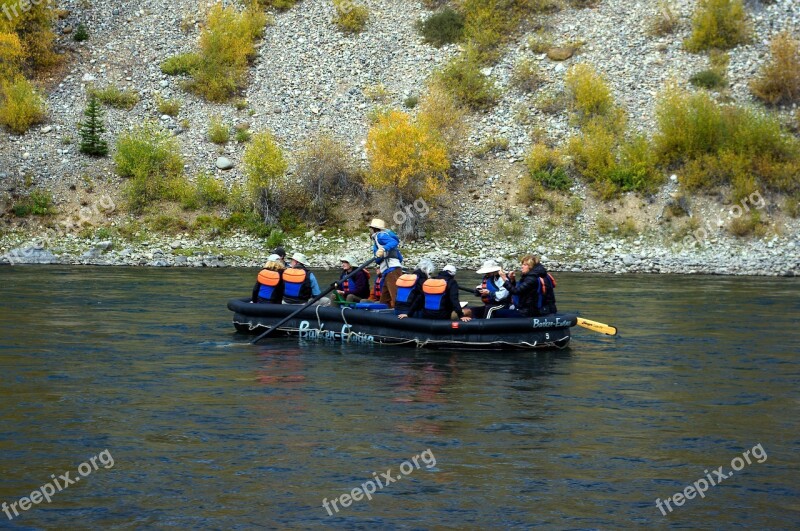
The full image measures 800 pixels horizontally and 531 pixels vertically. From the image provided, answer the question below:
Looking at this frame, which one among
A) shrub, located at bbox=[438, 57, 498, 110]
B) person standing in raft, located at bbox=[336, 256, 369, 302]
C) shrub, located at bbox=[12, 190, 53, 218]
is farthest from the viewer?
shrub, located at bbox=[438, 57, 498, 110]

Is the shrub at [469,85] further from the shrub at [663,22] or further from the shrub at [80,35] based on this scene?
the shrub at [80,35]

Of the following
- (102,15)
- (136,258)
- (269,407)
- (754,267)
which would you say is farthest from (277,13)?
(269,407)

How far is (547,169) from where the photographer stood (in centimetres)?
4156

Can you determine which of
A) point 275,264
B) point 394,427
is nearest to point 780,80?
point 275,264

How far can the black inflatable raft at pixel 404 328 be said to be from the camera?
16797 mm

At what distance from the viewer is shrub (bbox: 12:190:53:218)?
39969 mm

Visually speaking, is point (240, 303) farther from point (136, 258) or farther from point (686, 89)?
point (686, 89)

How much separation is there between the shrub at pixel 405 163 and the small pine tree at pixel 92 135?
12.4 metres

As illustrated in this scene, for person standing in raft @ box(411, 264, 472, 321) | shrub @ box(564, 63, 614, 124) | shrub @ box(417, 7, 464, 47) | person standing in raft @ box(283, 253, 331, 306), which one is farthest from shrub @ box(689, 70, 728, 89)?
person standing in raft @ box(411, 264, 472, 321)

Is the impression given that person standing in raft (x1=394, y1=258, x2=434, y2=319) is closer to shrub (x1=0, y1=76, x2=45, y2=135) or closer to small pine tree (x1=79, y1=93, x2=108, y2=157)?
small pine tree (x1=79, y1=93, x2=108, y2=157)

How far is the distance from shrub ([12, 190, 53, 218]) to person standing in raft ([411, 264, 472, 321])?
27455 millimetres

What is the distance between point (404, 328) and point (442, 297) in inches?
36.2

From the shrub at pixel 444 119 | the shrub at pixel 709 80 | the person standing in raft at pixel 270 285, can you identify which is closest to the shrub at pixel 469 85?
the shrub at pixel 444 119

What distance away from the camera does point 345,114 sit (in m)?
45.6
